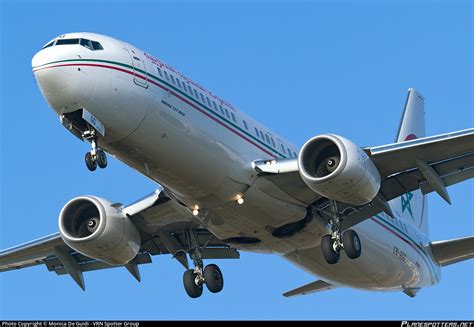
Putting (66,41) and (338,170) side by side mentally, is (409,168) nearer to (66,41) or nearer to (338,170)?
(338,170)

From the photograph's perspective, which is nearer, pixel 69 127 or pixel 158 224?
pixel 69 127

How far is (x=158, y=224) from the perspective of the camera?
36.8 metres

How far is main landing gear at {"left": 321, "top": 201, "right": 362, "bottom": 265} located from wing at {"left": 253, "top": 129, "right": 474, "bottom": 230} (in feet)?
1.72

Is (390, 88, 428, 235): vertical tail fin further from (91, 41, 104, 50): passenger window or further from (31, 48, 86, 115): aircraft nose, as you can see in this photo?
(31, 48, 86, 115): aircraft nose

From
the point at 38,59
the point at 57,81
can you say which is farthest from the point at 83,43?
the point at 57,81

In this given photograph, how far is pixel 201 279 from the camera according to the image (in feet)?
120

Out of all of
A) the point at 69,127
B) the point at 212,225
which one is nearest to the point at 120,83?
the point at 69,127

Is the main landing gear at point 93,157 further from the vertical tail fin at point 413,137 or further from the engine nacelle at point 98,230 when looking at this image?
the vertical tail fin at point 413,137

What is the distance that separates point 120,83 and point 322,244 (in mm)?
8457

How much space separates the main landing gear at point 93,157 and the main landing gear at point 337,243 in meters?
7.96

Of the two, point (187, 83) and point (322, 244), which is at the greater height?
point (187, 83)

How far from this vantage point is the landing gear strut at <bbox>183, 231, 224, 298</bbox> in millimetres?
36438

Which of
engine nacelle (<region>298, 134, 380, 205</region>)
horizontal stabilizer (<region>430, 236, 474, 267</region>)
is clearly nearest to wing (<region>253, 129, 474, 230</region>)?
engine nacelle (<region>298, 134, 380, 205</region>)

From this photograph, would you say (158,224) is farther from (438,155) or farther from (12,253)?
(438,155)
